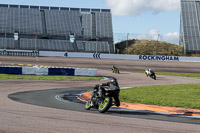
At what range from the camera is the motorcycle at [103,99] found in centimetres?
1135

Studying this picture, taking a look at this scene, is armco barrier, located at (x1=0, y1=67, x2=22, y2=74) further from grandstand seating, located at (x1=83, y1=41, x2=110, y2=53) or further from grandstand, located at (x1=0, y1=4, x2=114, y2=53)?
grandstand seating, located at (x1=83, y1=41, x2=110, y2=53)

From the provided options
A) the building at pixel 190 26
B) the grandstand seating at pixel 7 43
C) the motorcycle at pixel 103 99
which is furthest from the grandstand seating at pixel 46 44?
the motorcycle at pixel 103 99

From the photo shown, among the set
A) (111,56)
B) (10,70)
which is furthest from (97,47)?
(10,70)

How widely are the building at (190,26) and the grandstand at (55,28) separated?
16.5 m

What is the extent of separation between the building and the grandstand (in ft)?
54.0

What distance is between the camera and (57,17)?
258 feet

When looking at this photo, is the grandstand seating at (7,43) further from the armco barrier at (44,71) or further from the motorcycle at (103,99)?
the motorcycle at (103,99)

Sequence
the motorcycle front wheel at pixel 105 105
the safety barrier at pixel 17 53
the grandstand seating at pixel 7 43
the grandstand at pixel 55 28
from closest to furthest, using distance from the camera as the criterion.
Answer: the motorcycle front wheel at pixel 105 105 → the safety barrier at pixel 17 53 → the grandstand seating at pixel 7 43 → the grandstand at pixel 55 28

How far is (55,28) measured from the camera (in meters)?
75.6

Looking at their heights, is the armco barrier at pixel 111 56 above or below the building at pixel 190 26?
below

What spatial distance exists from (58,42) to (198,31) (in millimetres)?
32021

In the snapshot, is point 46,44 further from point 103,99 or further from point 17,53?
point 103,99

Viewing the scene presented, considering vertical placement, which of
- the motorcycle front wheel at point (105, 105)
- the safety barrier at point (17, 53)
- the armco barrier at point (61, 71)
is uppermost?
the safety barrier at point (17, 53)

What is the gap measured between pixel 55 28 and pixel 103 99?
65241 mm
